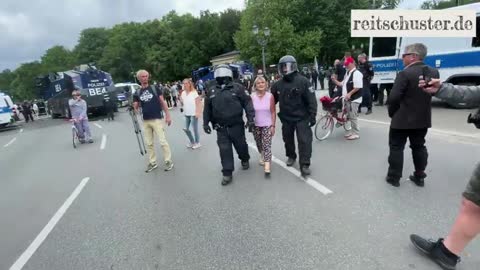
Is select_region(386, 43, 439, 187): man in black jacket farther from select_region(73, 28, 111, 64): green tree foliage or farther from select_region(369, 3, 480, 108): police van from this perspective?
select_region(73, 28, 111, 64): green tree foliage

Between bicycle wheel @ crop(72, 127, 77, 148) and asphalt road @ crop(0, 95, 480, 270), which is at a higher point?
asphalt road @ crop(0, 95, 480, 270)

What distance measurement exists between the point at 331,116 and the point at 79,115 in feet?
26.2

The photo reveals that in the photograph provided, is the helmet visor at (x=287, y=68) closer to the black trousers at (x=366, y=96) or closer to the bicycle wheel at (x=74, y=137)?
the black trousers at (x=366, y=96)

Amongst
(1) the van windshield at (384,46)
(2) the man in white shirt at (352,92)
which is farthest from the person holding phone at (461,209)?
(1) the van windshield at (384,46)

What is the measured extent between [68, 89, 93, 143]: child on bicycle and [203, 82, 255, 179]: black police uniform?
7.44 m

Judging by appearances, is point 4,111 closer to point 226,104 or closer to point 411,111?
Answer: point 226,104

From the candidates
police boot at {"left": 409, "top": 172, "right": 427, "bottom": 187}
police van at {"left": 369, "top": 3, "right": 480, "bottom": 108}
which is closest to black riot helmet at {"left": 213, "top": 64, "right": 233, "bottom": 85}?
police boot at {"left": 409, "top": 172, "right": 427, "bottom": 187}

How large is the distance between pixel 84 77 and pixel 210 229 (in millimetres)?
21327

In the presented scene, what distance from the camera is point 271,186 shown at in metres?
5.43

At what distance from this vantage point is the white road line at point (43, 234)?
3851 millimetres

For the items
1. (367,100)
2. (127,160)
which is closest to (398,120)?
(127,160)

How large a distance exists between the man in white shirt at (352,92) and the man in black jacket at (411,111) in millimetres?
3415

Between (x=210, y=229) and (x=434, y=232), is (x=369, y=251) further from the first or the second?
(x=210, y=229)

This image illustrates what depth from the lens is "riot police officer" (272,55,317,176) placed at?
5.61 meters
